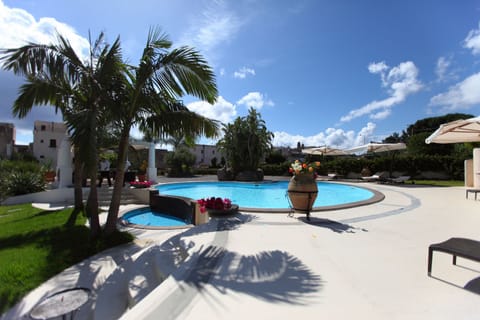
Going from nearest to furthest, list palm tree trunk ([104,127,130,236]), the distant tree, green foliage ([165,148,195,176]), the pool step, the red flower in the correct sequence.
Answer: palm tree trunk ([104,127,130,236]), the red flower, the pool step, green foliage ([165,148,195,176]), the distant tree

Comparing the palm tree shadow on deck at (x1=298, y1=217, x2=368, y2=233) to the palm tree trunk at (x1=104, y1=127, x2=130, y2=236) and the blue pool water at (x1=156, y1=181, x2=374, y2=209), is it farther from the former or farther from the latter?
the blue pool water at (x1=156, y1=181, x2=374, y2=209)

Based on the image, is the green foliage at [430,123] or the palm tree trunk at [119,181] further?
the green foliage at [430,123]

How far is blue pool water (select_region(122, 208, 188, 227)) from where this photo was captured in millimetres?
7602

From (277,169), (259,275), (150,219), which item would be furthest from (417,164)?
(259,275)

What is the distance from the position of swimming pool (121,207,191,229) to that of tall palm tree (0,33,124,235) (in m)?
2.48

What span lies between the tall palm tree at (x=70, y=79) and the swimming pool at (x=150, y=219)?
8.14 feet

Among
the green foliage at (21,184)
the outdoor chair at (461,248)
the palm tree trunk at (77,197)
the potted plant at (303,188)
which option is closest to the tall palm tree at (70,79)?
the palm tree trunk at (77,197)

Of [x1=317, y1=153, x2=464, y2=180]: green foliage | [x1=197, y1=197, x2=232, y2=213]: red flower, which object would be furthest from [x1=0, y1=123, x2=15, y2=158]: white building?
[x1=317, y1=153, x2=464, y2=180]: green foliage

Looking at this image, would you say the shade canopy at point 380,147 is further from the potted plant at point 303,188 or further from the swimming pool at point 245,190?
the potted plant at point 303,188

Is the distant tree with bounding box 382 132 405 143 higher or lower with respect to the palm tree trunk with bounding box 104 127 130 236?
higher

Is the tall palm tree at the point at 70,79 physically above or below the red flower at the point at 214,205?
above

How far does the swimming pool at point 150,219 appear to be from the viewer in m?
7.55

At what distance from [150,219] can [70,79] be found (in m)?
4.90

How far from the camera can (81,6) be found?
18.7 feet
